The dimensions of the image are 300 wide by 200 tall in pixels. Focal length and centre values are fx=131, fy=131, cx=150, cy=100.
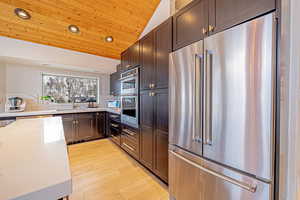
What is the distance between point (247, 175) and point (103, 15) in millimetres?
3245

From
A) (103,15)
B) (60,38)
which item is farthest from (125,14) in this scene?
(60,38)

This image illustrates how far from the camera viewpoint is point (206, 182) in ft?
3.88

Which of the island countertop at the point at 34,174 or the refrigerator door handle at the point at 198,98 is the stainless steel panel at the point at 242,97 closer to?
the refrigerator door handle at the point at 198,98

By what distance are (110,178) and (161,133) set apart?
3.67 ft

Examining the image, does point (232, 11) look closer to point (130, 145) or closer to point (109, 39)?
point (130, 145)

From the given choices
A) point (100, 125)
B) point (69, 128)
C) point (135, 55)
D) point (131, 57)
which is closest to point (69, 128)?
point (69, 128)

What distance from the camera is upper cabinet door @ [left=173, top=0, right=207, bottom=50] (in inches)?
50.3

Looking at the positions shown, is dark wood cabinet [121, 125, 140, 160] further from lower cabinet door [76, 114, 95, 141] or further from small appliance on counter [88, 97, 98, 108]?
small appliance on counter [88, 97, 98, 108]

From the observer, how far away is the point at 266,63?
853 mm

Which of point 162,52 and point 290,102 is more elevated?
point 162,52

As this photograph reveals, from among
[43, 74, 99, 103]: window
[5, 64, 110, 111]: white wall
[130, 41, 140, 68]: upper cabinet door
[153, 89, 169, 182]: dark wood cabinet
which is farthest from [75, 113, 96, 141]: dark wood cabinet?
[153, 89, 169, 182]: dark wood cabinet

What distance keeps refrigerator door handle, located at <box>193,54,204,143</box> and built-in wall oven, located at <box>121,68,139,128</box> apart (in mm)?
1325

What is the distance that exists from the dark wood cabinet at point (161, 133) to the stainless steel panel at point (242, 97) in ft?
2.24

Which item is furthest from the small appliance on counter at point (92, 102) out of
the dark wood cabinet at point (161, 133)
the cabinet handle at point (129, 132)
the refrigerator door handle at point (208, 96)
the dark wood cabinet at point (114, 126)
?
the refrigerator door handle at point (208, 96)
